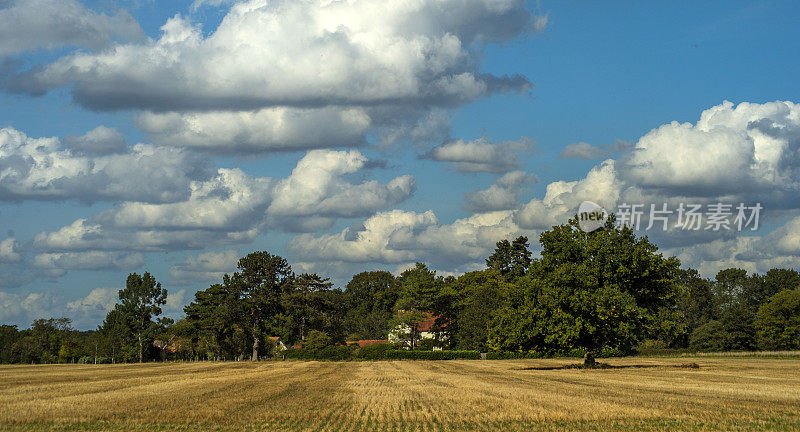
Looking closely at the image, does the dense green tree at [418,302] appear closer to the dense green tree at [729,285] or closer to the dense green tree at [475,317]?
the dense green tree at [475,317]

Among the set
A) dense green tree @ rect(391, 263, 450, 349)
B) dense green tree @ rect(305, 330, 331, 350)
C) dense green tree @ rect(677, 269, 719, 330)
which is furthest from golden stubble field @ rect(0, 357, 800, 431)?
dense green tree @ rect(677, 269, 719, 330)

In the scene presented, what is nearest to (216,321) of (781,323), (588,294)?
(588,294)

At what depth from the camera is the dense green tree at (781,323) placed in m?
122

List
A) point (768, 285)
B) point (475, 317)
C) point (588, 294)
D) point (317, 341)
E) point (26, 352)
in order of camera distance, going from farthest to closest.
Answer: point (768, 285) → point (26, 352) → point (475, 317) → point (317, 341) → point (588, 294)

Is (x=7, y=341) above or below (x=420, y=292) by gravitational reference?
below

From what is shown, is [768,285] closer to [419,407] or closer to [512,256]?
[512,256]

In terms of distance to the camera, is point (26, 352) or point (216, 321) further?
point (26, 352)

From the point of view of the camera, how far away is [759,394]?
35188mm

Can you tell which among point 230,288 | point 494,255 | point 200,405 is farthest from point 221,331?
point 200,405

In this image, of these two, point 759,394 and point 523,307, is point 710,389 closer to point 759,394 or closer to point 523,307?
point 759,394

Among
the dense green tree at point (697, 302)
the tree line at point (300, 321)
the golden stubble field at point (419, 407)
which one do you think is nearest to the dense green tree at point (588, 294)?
the golden stubble field at point (419, 407)

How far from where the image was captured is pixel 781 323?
124m

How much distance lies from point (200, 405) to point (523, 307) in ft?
110

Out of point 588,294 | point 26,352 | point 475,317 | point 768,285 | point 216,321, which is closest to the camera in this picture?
point 588,294
